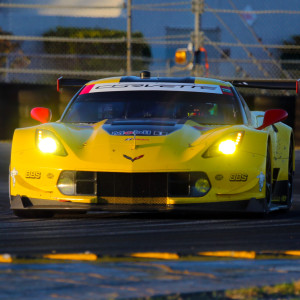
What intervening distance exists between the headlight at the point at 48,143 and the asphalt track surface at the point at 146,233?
0.54 m

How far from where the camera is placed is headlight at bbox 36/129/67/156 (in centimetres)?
755

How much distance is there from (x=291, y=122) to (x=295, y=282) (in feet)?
47.4

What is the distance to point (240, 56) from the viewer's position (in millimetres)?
21234

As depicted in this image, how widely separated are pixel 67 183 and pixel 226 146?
49.1 inches

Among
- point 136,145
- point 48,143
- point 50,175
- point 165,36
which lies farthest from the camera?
point 165,36

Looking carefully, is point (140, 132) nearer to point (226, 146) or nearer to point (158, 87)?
point (226, 146)

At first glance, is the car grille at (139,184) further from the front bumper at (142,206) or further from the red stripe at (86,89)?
the red stripe at (86,89)

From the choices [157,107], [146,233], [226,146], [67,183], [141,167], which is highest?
[157,107]

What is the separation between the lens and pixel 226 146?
7.51m

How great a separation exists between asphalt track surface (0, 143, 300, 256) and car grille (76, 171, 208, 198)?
214 millimetres

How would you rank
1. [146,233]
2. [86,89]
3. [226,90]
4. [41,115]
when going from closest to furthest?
[146,233] → [41,115] → [226,90] → [86,89]

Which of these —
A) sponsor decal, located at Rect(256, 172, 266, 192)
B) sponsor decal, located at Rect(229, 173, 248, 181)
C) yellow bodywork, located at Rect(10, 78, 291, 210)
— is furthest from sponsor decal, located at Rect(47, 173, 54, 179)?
sponsor decal, located at Rect(256, 172, 266, 192)

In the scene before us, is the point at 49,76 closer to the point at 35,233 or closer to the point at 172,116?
the point at 172,116

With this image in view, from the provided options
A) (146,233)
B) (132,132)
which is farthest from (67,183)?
(146,233)
